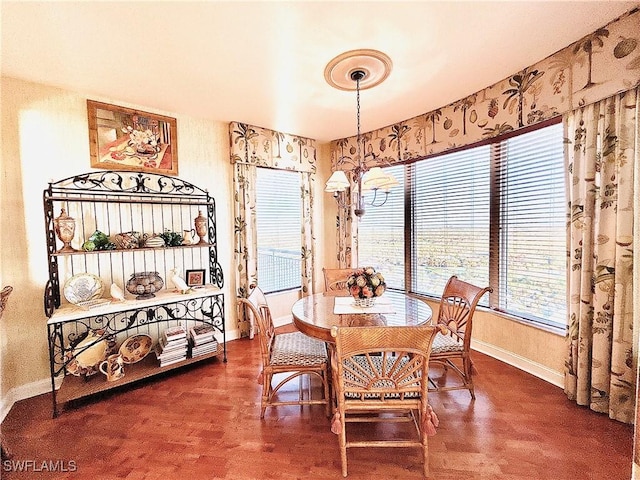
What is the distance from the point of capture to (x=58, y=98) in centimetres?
251

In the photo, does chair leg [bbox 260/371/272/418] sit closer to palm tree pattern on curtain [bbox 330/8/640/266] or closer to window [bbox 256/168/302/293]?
palm tree pattern on curtain [bbox 330/8/640/266]

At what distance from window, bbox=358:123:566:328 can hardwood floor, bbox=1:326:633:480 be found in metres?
0.91

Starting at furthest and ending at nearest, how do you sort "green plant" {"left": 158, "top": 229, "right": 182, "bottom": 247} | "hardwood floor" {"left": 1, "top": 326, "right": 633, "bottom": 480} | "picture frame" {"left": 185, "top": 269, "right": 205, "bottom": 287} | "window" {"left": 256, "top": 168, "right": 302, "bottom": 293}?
"window" {"left": 256, "top": 168, "right": 302, "bottom": 293}, "picture frame" {"left": 185, "top": 269, "right": 205, "bottom": 287}, "green plant" {"left": 158, "top": 229, "right": 182, "bottom": 247}, "hardwood floor" {"left": 1, "top": 326, "right": 633, "bottom": 480}

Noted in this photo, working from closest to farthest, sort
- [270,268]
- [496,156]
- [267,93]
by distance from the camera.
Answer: [267,93] → [496,156] → [270,268]

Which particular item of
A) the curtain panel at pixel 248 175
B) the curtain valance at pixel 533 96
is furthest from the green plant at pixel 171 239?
the curtain valance at pixel 533 96

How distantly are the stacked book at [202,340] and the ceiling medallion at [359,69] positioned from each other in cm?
269

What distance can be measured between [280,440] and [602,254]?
2.54 meters

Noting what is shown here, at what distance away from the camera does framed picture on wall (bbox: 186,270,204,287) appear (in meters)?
3.04

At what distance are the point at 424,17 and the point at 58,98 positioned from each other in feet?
9.98

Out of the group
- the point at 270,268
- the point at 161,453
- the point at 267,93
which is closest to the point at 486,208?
the point at 267,93

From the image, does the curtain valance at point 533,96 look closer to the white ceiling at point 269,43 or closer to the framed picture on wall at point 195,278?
the white ceiling at point 269,43

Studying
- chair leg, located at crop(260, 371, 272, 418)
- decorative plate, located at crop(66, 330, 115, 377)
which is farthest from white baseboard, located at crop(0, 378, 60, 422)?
chair leg, located at crop(260, 371, 272, 418)

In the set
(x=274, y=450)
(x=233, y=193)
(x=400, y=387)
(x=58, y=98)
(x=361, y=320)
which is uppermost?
(x=58, y=98)

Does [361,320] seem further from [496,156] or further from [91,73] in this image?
[91,73]
